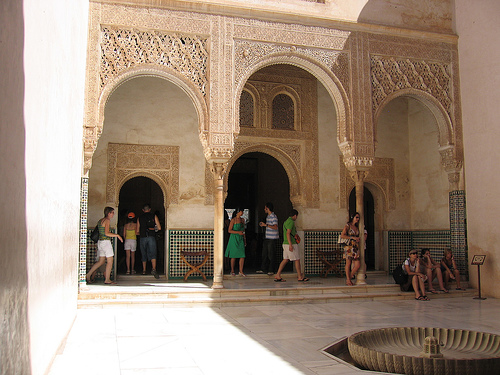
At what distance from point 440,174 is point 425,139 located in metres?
0.86

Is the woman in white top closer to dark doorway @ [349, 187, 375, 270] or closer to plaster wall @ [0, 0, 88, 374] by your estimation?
dark doorway @ [349, 187, 375, 270]

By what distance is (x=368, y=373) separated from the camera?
3516 mm

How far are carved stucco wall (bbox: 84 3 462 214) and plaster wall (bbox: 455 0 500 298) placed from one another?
0.23 meters

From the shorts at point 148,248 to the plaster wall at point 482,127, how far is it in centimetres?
545

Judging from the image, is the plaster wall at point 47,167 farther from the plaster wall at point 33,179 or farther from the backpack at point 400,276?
the backpack at point 400,276

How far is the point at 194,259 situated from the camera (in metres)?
8.87

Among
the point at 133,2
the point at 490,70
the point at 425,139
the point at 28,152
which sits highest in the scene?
the point at 133,2

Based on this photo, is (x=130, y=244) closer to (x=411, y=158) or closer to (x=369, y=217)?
(x=411, y=158)

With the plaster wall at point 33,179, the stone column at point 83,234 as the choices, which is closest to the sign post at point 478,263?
the stone column at point 83,234

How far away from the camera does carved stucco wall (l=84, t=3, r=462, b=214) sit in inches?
282

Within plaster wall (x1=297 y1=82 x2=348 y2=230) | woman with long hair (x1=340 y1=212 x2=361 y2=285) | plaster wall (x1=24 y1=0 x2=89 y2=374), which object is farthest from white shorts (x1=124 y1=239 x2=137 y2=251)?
plaster wall (x1=24 y1=0 x2=89 y2=374)

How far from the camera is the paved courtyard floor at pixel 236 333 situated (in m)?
3.73

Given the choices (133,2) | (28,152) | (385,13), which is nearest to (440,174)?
(385,13)

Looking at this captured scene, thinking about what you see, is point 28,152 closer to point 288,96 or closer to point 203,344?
point 203,344
